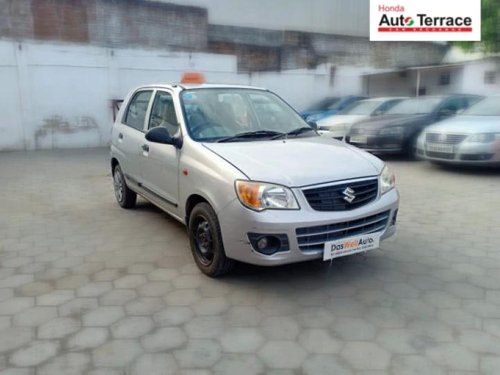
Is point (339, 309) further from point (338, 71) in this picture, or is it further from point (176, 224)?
point (338, 71)

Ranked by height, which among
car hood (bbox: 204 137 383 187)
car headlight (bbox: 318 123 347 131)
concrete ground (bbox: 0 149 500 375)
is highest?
car headlight (bbox: 318 123 347 131)

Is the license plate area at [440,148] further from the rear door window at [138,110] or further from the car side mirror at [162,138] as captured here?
the car side mirror at [162,138]

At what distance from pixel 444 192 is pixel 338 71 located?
11795 millimetres

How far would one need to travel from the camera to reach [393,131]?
385 inches

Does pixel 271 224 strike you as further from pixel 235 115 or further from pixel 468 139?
pixel 468 139

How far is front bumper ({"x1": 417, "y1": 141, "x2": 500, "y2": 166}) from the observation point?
7.76 metres

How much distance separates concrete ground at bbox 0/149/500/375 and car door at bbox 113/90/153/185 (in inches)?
26.8

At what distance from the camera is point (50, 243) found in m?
4.68

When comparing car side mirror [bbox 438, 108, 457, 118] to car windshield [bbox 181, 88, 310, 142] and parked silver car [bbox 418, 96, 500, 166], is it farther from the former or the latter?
car windshield [bbox 181, 88, 310, 142]

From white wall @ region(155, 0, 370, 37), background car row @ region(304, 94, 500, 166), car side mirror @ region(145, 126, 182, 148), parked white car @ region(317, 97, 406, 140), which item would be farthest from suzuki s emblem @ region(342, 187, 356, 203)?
white wall @ region(155, 0, 370, 37)

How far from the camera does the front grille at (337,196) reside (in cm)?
327

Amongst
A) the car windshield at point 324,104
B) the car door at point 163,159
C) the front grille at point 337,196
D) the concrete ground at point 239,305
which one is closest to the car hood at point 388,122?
the concrete ground at point 239,305

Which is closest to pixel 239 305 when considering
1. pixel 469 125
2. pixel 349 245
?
pixel 349 245

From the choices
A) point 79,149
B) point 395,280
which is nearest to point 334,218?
point 395,280
